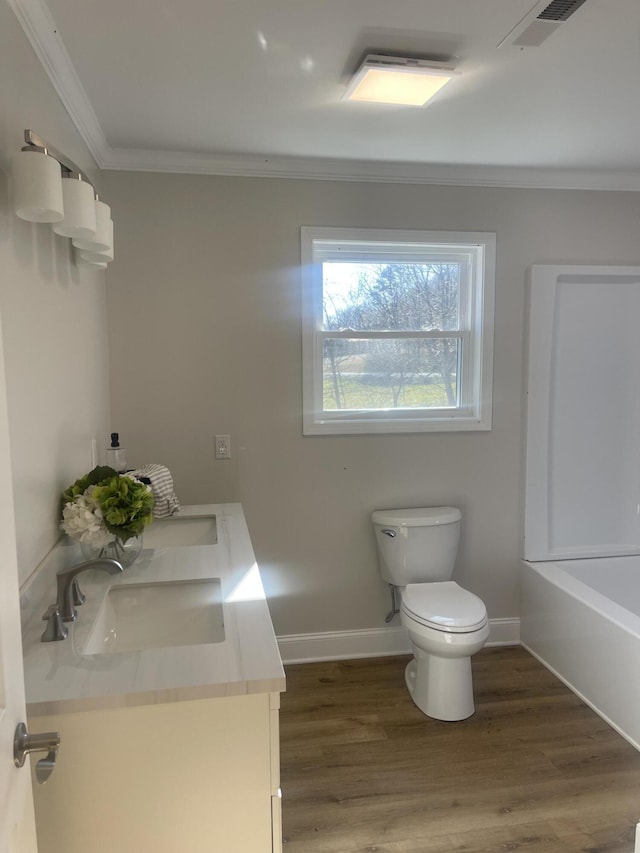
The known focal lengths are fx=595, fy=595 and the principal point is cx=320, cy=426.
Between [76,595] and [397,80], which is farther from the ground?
[397,80]

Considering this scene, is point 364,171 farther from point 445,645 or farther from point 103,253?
point 445,645

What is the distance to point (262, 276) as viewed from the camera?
108 inches

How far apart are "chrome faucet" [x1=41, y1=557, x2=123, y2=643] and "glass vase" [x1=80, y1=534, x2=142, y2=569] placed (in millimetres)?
205

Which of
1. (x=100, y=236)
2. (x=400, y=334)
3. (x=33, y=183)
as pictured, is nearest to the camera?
(x=33, y=183)

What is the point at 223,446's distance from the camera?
2770 mm

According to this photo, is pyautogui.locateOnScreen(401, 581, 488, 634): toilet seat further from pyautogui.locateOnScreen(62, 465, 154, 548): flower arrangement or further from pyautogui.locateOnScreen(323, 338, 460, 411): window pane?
pyautogui.locateOnScreen(62, 465, 154, 548): flower arrangement

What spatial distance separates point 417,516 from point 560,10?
1960 mm

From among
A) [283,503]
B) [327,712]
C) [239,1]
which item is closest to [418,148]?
[239,1]

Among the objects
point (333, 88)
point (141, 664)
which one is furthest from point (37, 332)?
point (333, 88)

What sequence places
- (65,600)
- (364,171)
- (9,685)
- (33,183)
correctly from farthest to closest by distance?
(364,171), (65,600), (33,183), (9,685)

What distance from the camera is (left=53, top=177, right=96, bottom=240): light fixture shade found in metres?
1.52

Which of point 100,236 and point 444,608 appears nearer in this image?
point 100,236

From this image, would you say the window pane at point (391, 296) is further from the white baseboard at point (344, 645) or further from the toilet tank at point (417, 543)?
the white baseboard at point (344, 645)

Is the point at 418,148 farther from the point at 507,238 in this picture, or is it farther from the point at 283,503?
the point at 283,503
